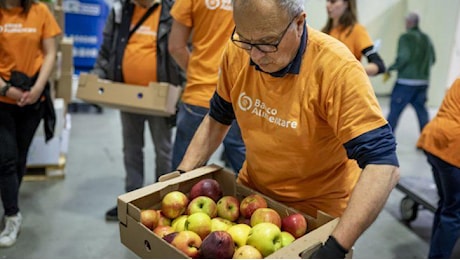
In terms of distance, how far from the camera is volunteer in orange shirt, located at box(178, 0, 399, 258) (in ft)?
4.16

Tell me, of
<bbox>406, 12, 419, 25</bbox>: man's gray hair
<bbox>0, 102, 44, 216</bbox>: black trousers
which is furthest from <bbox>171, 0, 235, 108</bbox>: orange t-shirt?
<bbox>406, 12, 419, 25</bbox>: man's gray hair

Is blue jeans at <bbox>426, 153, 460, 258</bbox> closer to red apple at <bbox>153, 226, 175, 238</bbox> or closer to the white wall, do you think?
red apple at <bbox>153, 226, 175, 238</bbox>

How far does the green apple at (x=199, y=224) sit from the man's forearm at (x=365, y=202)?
37 cm

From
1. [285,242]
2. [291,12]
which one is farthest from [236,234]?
[291,12]

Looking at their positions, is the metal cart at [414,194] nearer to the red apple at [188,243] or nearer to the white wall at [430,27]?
the red apple at [188,243]

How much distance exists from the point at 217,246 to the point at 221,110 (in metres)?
0.60

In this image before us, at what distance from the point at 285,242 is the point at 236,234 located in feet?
0.48

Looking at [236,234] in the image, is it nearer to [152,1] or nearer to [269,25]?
[269,25]

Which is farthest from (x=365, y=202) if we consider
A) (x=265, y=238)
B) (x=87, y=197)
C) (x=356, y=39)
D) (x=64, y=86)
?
(x=64, y=86)

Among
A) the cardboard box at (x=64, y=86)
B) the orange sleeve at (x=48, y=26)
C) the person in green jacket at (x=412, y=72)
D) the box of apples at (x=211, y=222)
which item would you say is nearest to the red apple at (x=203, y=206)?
the box of apples at (x=211, y=222)

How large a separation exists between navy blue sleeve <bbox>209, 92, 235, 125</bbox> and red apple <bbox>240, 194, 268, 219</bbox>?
13.4 inches

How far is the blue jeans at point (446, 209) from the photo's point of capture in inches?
95.2

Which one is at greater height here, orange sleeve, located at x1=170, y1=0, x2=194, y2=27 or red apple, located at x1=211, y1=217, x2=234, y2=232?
orange sleeve, located at x1=170, y1=0, x2=194, y2=27

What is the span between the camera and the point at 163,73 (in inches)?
115
